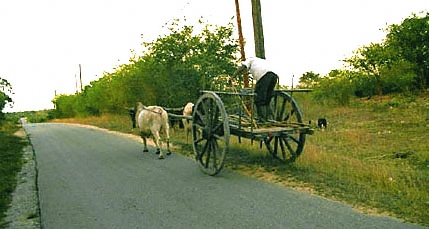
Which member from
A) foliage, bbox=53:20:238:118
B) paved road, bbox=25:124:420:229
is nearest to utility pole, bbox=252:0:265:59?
foliage, bbox=53:20:238:118

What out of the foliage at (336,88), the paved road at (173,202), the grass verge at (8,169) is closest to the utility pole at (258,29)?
the paved road at (173,202)

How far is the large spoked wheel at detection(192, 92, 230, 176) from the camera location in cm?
954

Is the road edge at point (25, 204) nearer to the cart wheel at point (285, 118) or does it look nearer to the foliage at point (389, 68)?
the cart wheel at point (285, 118)

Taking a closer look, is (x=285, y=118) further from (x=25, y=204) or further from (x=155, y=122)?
(x=25, y=204)

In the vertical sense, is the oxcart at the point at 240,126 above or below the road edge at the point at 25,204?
above

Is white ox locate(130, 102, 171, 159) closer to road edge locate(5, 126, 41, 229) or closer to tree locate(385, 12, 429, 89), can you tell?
road edge locate(5, 126, 41, 229)

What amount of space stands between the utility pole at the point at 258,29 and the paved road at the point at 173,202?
565cm

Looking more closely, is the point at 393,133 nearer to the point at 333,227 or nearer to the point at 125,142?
the point at 125,142

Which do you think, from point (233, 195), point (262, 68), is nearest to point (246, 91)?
point (262, 68)

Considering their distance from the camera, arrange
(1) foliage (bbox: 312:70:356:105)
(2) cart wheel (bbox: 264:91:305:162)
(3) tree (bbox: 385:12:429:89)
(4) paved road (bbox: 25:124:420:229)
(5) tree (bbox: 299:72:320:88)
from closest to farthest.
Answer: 1. (4) paved road (bbox: 25:124:420:229)
2. (2) cart wheel (bbox: 264:91:305:162)
3. (3) tree (bbox: 385:12:429:89)
4. (1) foliage (bbox: 312:70:356:105)
5. (5) tree (bbox: 299:72:320:88)

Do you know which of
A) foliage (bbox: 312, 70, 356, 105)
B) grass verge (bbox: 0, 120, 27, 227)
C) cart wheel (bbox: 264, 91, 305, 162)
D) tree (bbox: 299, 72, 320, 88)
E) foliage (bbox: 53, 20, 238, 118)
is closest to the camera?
grass verge (bbox: 0, 120, 27, 227)

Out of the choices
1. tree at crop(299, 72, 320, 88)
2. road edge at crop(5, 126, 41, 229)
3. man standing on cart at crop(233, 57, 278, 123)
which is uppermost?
tree at crop(299, 72, 320, 88)

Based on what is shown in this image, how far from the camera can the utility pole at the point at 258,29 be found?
52.4 feet

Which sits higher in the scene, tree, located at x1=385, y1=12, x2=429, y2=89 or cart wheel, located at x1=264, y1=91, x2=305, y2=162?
tree, located at x1=385, y1=12, x2=429, y2=89
